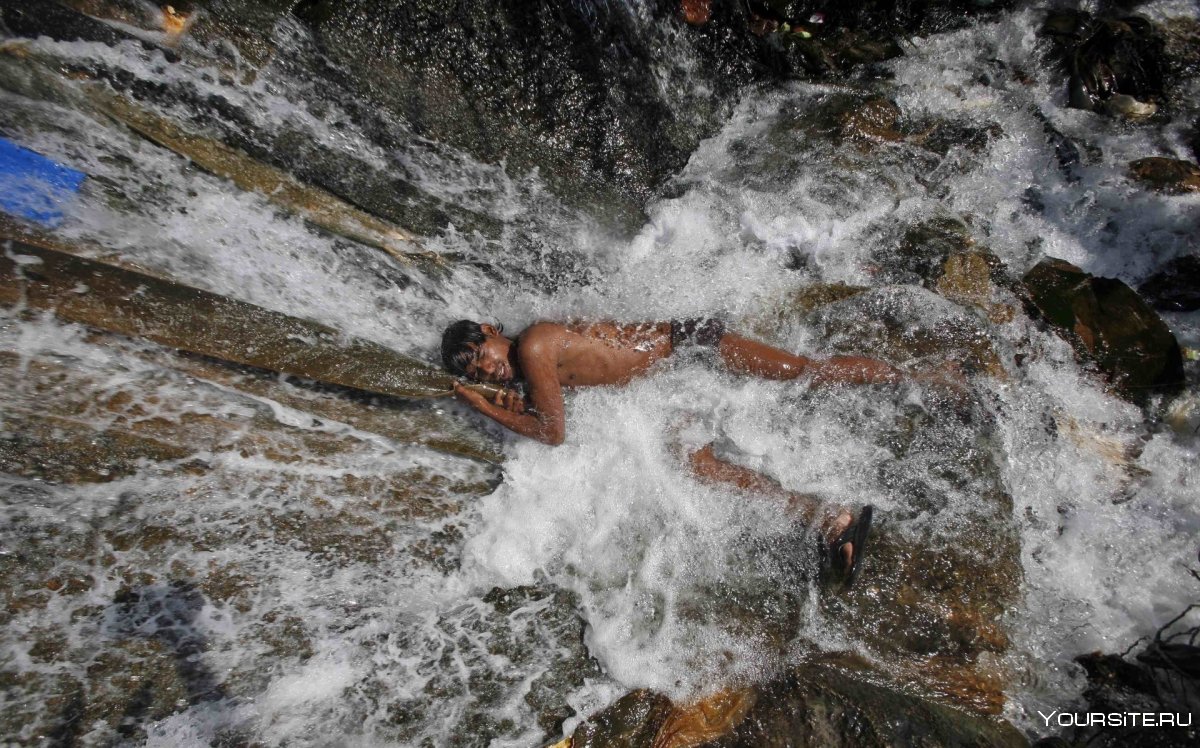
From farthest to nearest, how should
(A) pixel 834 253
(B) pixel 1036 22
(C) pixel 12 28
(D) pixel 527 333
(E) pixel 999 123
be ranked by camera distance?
(B) pixel 1036 22 < (E) pixel 999 123 < (A) pixel 834 253 < (D) pixel 527 333 < (C) pixel 12 28

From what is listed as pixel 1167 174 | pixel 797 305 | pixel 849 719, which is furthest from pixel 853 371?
pixel 1167 174

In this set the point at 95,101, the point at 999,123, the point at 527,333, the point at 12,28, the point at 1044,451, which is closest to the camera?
the point at 12,28

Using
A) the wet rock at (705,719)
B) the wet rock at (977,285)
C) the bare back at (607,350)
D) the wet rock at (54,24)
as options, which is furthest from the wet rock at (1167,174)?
the wet rock at (54,24)

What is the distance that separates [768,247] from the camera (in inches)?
148

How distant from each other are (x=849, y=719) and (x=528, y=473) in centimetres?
212

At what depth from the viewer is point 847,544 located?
287 centimetres

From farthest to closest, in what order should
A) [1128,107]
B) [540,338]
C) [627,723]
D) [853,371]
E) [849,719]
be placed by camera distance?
1. [1128,107]
2. [540,338]
3. [853,371]
4. [627,723]
5. [849,719]

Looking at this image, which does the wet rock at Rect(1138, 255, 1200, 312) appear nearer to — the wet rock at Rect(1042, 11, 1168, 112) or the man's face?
the wet rock at Rect(1042, 11, 1168, 112)

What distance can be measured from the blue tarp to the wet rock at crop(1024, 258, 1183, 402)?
5.18 metres

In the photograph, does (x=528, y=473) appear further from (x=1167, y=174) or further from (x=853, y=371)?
(x=1167, y=174)

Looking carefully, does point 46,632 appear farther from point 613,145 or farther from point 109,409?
point 613,145

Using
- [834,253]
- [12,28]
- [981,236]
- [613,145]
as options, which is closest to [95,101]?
[12,28]

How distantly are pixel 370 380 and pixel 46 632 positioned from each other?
1.77 meters

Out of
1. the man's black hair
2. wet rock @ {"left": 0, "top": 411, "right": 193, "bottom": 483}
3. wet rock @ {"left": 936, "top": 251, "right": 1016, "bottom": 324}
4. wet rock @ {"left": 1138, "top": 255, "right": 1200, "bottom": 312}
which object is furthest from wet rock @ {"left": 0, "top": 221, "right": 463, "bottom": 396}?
wet rock @ {"left": 1138, "top": 255, "right": 1200, "bottom": 312}
